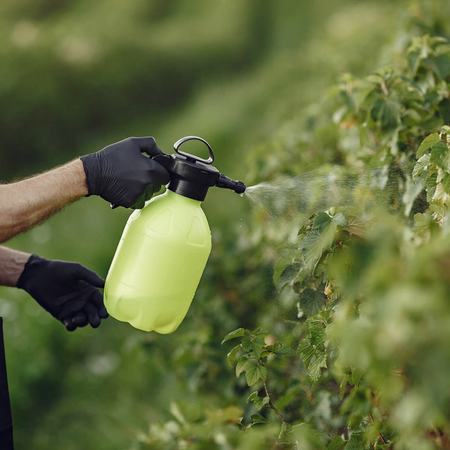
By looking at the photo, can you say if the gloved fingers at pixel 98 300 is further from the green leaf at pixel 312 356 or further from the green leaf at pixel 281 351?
the green leaf at pixel 312 356

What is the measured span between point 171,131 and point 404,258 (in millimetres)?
6101

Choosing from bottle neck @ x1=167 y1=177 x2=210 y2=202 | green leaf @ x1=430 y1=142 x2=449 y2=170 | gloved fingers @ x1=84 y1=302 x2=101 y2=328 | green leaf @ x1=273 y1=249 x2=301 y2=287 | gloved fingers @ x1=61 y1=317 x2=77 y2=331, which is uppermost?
green leaf @ x1=430 y1=142 x2=449 y2=170

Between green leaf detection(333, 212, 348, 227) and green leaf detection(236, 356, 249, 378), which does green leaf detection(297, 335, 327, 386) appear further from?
green leaf detection(333, 212, 348, 227)

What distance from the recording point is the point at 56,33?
25.6ft

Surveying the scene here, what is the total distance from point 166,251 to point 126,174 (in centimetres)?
26

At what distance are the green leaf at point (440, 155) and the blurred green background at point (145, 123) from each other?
93 cm

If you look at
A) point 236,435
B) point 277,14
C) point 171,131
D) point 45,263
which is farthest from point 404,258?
point 277,14

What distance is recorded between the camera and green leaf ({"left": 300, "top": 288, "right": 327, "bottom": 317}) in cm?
142

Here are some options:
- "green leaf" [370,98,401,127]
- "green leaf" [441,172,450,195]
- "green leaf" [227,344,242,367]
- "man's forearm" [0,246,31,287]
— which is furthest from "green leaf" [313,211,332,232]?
"man's forearm" [0,246,31,287]

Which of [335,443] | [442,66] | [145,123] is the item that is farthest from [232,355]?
[145,123]

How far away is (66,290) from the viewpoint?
6.86 feet

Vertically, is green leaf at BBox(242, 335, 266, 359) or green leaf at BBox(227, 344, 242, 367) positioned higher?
green leaf at BBox(242, 335, 266, 359)

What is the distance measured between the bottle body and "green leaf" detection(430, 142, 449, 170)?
27.0 inches

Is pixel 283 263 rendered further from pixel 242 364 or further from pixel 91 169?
pixel 91 169
